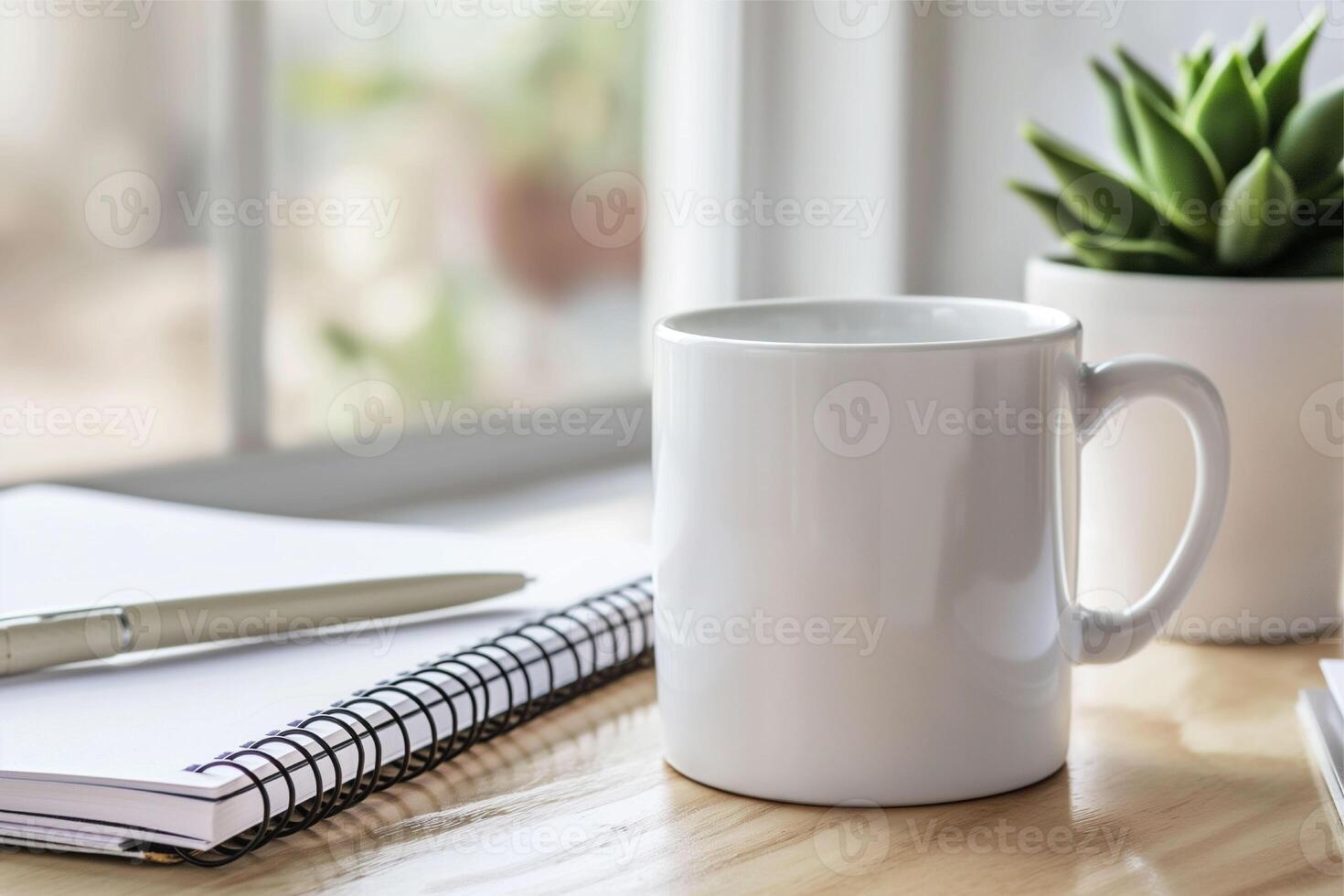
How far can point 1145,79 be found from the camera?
2.35 ft

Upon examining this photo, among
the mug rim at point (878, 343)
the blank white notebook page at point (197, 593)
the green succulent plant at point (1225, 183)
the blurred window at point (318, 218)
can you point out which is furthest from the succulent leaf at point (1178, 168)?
the blurred window at point (318, 218)

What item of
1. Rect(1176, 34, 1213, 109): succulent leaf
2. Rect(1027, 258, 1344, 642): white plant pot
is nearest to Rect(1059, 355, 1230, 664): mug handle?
Rect(1027, 258, 1344, 642): white plant pot

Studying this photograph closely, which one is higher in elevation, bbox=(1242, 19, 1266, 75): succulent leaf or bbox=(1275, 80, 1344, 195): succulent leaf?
bbox=(1242, 19, 1266, 75): succulent leaf

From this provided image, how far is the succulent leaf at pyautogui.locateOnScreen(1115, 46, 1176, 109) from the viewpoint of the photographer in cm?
71

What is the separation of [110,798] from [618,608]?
24cm

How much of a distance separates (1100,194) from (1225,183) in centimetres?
6

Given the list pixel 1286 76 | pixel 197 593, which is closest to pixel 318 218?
pixel 197 593

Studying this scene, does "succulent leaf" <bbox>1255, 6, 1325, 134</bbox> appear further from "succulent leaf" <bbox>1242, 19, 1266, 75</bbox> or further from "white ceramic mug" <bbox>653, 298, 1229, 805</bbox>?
"white ceramic mug" <bbox>653, 298, 1229, 805</bbox>

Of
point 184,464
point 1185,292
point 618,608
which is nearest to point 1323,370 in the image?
point 1185,292

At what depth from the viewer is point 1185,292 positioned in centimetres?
66

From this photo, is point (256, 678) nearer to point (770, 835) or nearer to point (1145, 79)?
point (770, 835)

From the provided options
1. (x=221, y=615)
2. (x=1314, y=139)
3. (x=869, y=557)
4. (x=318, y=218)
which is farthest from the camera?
(x=318, y=218)

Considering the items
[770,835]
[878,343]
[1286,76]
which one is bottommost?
[770,835]

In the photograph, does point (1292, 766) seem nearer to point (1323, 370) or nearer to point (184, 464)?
point (1323, 370)
